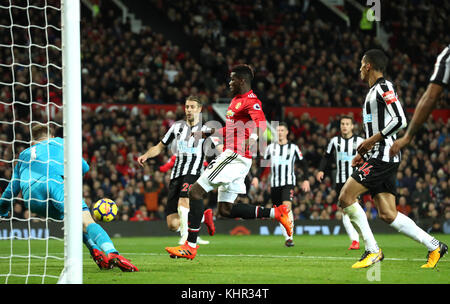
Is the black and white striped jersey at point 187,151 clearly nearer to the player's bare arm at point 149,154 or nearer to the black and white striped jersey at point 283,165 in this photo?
the player's bare arm at point 149,154

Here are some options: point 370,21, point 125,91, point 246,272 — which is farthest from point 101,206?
point 370,21

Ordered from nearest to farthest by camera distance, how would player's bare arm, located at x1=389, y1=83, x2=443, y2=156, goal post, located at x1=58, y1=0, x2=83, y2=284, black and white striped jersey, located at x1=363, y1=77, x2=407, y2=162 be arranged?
player's bare arm, located at x1=389, y1=83, x2=443, y2=156 < goal post, located at x1=58, y1=0, x2=83, y2=284 < black and white striped jersey, located at x1=363, y1=77, x2=407, y2=162

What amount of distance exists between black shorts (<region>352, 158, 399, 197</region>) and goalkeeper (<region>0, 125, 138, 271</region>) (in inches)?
103

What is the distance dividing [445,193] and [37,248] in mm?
11028

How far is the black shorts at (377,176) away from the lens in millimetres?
7234

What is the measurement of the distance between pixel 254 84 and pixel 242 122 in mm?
12942

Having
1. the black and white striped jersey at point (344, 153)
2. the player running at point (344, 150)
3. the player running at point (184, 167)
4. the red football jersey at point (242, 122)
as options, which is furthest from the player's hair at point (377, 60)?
the black and white striped jersey at point (344, 153)

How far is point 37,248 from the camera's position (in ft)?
36.4

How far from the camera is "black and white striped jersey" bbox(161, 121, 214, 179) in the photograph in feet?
34.3

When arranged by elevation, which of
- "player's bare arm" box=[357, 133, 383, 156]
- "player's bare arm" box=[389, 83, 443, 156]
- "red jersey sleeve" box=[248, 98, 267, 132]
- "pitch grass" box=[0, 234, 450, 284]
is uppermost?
"red jersey sleeve" box=[248, 98, 267, 132]

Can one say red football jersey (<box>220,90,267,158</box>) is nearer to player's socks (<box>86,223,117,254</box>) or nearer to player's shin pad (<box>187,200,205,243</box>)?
player's shin pad (<box>187,200,205,243</box>)

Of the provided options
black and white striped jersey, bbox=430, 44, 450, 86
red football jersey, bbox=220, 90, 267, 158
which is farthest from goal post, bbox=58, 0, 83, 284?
black and white striped jersey, bbox=430, 44, 450, 86

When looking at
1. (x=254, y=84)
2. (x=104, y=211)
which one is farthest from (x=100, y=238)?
(x=254, y=84)

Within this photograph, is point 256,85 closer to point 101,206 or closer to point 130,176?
point 130,176
